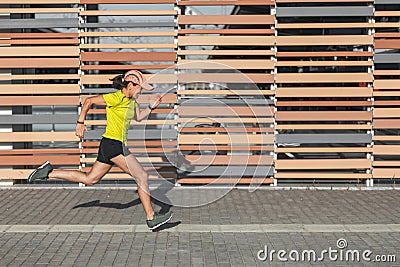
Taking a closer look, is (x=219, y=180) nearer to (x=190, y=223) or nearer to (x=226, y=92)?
(x=226, y=92)

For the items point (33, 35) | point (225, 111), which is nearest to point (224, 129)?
point (225, 111)

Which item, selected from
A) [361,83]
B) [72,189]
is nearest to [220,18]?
[361,83]

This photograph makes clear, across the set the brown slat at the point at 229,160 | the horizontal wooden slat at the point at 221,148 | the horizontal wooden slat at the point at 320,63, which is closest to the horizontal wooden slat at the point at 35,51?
the horizontal wooden slat at the point at 221,148

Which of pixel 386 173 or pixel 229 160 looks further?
pixel 386 173

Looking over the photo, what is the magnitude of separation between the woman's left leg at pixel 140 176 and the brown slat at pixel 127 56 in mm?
3244

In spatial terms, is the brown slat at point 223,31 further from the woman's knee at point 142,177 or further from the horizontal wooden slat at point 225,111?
the woman's knee at point 142,177

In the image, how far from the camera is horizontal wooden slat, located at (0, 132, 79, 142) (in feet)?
37.3

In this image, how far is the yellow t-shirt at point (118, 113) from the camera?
27.5ft

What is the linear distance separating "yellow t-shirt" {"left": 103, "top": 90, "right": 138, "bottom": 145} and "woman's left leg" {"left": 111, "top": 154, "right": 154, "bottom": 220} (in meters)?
0.26

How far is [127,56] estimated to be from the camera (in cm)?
1130

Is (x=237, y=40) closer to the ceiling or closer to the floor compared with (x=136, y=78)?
closer to the ceiling

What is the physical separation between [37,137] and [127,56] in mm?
2080

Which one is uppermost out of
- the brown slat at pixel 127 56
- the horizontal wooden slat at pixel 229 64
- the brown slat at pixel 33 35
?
the brown slat at pixel 33 35

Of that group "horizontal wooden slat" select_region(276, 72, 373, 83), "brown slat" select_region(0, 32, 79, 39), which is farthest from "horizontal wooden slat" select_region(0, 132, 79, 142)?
"horizontal wooden slat" select_region(276, 72, 373, 83)
